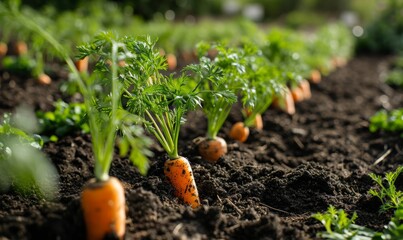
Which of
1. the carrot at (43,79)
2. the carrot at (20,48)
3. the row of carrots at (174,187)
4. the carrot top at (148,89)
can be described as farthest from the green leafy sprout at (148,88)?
the carrot at (20,48)

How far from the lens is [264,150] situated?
15.5 feet

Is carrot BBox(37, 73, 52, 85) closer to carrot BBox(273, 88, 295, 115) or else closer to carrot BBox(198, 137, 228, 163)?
carrot BBox(273, 88, 295, 115)

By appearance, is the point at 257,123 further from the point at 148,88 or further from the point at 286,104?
the point at 148,88

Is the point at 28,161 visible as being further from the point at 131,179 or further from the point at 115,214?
the point at 131,179

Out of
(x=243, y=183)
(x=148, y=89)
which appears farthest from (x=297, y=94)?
(x=148, y=89)

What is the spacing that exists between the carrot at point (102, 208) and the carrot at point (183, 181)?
2.62 feet

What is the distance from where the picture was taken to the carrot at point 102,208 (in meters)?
2.51

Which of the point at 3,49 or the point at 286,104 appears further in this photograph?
the point at 3,49

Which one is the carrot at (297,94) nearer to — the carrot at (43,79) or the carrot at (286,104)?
the carrot at (286,104)

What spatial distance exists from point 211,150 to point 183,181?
2.53 feet

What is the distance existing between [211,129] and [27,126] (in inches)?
60.2

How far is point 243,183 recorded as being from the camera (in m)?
3.70

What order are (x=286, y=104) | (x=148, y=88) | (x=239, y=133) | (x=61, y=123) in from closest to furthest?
(x=148, y=88) < (x=61, y=123) < (x=239, y=133) < (x=286, y=104)

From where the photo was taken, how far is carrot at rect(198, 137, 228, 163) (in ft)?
13.3
